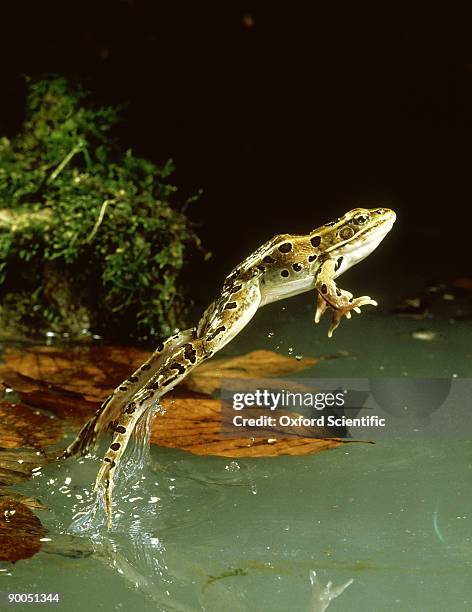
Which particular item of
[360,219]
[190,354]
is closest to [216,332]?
[190,354]

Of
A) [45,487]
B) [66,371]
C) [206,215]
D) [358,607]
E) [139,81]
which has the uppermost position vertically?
[139,81]

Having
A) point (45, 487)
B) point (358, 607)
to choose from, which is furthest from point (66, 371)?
point (358, 607)

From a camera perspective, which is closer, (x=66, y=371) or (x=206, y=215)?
(x=66, y=371)

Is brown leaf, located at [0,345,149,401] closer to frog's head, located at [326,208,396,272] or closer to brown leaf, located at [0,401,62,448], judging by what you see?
brown leaf, located at [0,401,62,448]

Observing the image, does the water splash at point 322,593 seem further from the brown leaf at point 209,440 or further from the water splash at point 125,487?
the brown leaf at point 209,440

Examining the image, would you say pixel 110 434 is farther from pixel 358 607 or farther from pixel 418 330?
pixel 418 330

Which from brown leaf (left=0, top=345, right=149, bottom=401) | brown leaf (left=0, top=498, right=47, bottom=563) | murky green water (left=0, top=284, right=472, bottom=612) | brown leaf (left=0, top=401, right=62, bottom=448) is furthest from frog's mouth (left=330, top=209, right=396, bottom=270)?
brown leaf (left=0, top=498, right=47, bottom=563)
